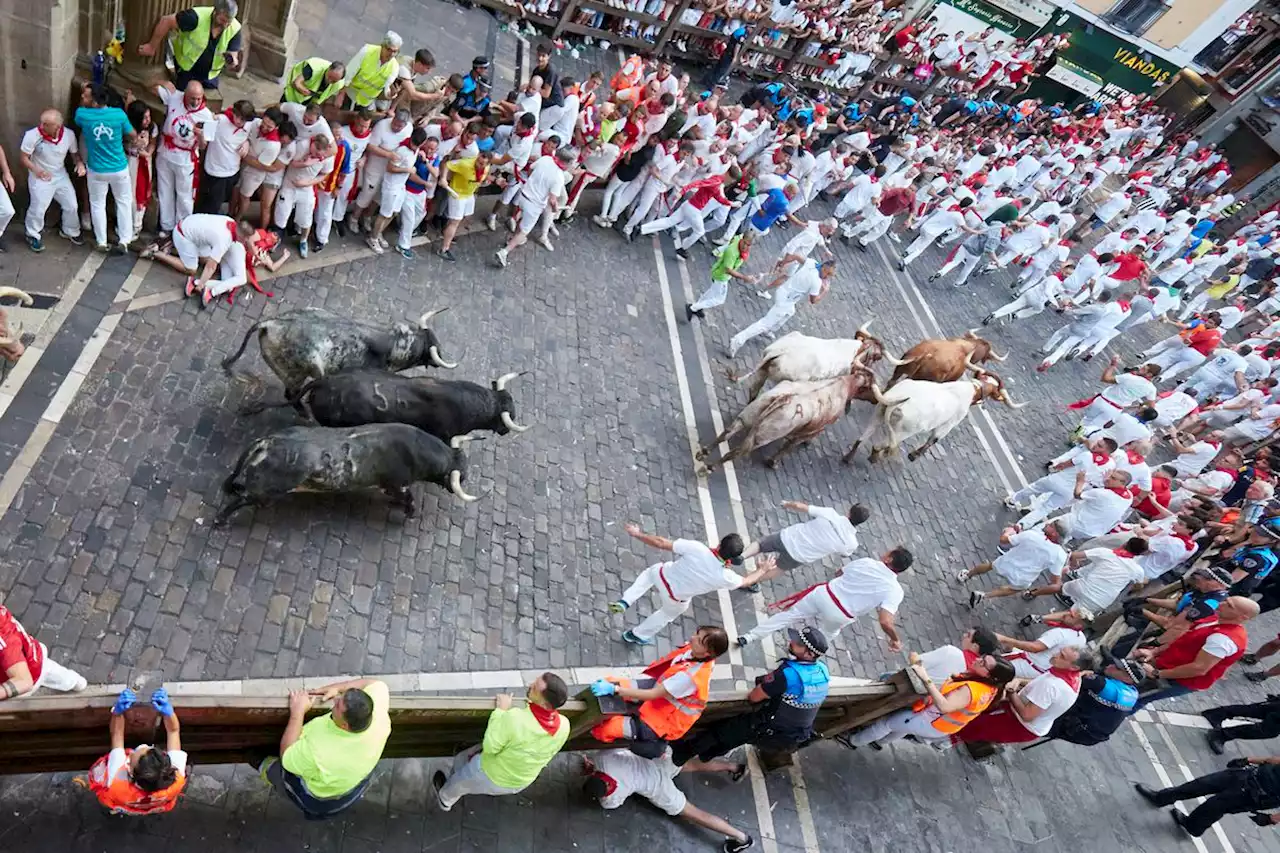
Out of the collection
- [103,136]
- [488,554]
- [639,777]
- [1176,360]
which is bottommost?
[488,554]

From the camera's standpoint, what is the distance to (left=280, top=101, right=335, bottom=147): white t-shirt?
924 centimetres

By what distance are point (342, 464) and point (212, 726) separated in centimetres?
278

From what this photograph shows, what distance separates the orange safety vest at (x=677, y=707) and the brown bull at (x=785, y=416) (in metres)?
4.69

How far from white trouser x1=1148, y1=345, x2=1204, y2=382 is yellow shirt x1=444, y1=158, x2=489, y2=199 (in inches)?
577

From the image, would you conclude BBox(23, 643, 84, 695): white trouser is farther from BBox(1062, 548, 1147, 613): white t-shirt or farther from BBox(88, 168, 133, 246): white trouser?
BBox(1062, 548, 1147, 613): white t-shirt

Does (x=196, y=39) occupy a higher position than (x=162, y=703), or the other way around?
(x=196, y=39)

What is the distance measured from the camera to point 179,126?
857 centimetres

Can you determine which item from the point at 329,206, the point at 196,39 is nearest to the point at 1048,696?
the point at 329,206

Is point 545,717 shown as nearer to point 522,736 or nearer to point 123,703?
point 522,736

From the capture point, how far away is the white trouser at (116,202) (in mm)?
8336

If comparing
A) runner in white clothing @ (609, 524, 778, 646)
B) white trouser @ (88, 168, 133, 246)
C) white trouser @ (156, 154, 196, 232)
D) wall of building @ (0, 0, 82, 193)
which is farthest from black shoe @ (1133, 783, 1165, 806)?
wall of building @ (0, 0, 82, 193)

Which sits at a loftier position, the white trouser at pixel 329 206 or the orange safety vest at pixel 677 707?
the orange safety vest at pixel 677 707

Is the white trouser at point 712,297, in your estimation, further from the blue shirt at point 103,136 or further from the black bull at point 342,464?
the blue shirt at point 103,136

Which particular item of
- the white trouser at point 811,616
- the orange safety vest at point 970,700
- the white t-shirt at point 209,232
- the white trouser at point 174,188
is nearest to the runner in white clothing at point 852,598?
the white trouser at point 811,616
